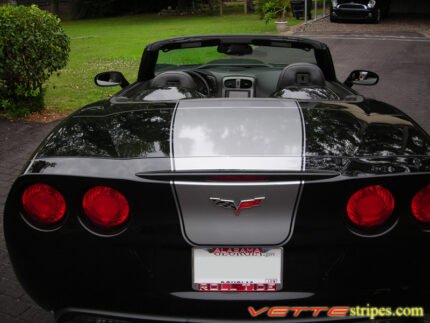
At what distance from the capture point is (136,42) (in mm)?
19531

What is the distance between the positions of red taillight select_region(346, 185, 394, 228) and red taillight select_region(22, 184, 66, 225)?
3.55 feet

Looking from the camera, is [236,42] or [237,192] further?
[236,42]

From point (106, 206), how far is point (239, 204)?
1.65ft

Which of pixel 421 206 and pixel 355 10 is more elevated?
pixel 421 206

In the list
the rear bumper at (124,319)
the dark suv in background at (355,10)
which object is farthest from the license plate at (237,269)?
the dark suv in background at (355,10)

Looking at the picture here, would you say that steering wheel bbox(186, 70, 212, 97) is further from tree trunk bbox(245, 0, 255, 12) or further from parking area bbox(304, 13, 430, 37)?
tree trunk bbox(245, 0, 255, 12)

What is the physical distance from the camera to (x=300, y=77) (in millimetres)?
3527

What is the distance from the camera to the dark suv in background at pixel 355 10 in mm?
21750

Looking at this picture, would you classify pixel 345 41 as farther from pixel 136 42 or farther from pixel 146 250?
pixel 146 250

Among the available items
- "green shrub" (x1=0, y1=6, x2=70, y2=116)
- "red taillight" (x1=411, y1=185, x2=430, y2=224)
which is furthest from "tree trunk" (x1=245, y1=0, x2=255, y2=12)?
"red taillight" (x1=411, y1=185, x2=430, y2=224)

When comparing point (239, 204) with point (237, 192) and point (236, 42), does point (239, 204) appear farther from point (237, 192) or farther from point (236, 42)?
Result: point (236, 42)

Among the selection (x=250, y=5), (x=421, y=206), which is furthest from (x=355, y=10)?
(x=421, y=206)

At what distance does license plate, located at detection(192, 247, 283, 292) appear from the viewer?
1.97 metres

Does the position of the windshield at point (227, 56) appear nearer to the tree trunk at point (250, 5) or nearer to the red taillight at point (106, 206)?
the red taillight at point (106, 206)
